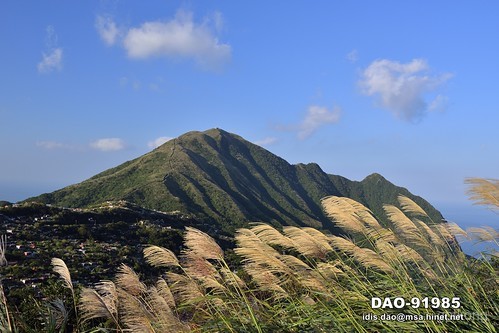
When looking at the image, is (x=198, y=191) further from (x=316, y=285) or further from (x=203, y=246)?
(x=316, y=285)

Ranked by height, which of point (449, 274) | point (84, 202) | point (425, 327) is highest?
point (84, 202)

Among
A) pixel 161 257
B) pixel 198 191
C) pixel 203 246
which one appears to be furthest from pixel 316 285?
pixel 198 191

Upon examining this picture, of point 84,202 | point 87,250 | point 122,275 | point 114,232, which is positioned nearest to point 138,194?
point 84,202

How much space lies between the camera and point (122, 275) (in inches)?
162

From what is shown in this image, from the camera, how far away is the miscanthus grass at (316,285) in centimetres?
322

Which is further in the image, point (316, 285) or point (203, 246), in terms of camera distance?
point (203, 246)

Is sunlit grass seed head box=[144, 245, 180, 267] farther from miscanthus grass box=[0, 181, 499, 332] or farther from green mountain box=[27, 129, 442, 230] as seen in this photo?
green mountain box=[27, 129, 442, 230]

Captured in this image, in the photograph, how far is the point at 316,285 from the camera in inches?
141

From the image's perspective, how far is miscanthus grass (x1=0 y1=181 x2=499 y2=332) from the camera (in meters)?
3.22

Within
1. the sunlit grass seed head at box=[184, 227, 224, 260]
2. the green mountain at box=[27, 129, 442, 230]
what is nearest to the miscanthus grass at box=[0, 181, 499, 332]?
the sunlit grass seed head at box=[184, 227, 224, 260]

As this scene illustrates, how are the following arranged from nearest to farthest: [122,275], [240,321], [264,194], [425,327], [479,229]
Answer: [425,327] < [240,321] < [122,275] < [479,229] < [264,194]

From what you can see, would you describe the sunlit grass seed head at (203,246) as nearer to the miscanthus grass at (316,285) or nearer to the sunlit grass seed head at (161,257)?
the miscanthus grass at (316,285)

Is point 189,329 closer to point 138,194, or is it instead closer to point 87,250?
point 87,250

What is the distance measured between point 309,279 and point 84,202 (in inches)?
4515
